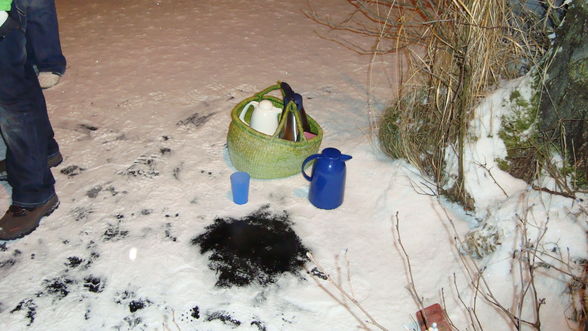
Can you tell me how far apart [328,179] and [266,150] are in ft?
1.18

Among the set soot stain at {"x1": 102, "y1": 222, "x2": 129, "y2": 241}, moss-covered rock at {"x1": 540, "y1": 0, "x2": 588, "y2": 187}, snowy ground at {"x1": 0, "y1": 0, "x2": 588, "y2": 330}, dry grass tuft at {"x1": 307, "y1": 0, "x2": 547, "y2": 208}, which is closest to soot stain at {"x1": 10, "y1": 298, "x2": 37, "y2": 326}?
snowy ground at {"x1": 0, "y1": 0, "x2": 588, "y2": 330}

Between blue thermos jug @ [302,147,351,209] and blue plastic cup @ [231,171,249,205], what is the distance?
1.02ft

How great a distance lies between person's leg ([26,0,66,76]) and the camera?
109 inches

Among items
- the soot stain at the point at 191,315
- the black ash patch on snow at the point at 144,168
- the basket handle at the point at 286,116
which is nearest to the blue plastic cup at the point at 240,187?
the basket handle at the point at 286,116

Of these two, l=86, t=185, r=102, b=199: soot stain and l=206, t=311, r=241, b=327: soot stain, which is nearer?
l=206, t=311, r=241, b=327: soot stain

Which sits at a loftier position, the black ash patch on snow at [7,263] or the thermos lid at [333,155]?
the thermos lid at [333,155]

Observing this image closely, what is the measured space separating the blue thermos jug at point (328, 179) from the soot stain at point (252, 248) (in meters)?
0.20

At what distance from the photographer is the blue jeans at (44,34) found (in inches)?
109

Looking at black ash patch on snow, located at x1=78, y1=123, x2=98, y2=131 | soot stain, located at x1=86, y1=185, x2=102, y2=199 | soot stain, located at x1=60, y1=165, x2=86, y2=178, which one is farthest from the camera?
black ash patch on snow, located at x1=78, y1=123, x2=98, y2=131

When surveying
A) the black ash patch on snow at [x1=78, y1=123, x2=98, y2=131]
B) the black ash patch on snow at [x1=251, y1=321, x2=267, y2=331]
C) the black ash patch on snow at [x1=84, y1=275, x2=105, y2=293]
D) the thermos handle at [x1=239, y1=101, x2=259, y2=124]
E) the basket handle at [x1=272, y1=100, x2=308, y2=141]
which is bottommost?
the black ash patch on snow at [x1=78, y1=123, x2=98, y2=131]

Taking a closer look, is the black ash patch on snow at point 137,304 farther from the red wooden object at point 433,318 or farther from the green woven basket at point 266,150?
the red wooden object at point 433,318

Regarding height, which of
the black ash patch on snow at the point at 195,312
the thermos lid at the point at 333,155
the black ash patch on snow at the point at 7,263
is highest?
the thermos lid at the point at 333,155

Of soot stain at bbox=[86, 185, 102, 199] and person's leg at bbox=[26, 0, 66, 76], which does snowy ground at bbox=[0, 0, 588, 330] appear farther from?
person's leg at bbox=[26, 0, 66, 76]

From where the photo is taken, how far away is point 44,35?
2920 millimetres
